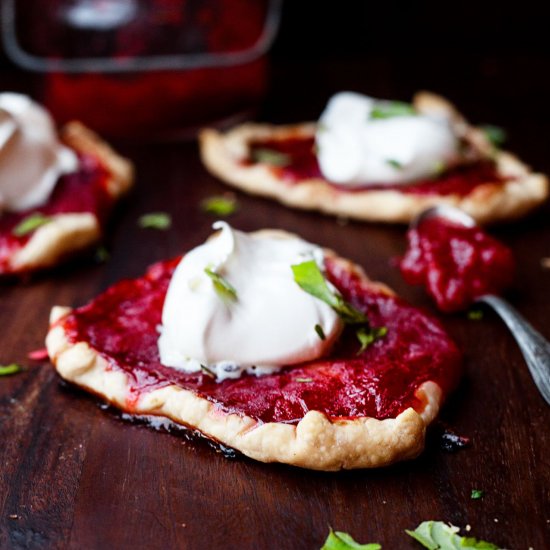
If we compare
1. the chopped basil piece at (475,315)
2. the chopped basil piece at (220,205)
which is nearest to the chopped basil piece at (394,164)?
the chopped basil piece at (220,205)

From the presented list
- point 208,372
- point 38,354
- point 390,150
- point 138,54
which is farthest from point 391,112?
point 38,354

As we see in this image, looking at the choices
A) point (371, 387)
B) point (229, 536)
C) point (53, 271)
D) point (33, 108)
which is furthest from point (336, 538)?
point (33, 108)

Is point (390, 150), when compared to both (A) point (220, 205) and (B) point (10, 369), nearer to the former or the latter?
(A) point (220, 205)

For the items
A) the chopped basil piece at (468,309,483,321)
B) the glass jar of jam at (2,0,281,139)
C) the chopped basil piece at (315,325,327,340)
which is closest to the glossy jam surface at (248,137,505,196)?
the glass jar of jam at (2,0,281,139)

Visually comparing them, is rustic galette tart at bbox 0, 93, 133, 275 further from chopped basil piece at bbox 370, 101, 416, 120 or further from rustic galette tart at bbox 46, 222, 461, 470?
chopped basil piece at bbox 370, 101, 416, 120

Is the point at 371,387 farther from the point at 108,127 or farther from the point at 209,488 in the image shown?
the point at 108,127

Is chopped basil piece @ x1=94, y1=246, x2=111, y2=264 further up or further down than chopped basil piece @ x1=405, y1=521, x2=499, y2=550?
further down

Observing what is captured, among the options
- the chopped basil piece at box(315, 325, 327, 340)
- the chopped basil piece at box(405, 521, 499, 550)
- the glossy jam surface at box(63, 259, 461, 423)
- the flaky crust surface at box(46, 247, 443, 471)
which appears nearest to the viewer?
the chopped basil piece at box(405, 521, 499, 550)
